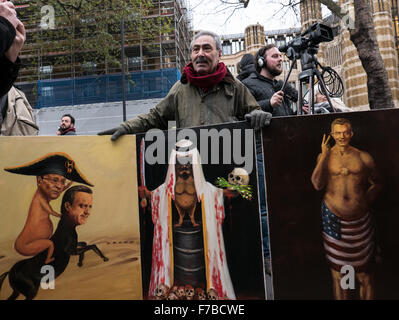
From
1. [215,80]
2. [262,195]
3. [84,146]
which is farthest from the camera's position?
[215,80]

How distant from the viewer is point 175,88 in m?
2.53

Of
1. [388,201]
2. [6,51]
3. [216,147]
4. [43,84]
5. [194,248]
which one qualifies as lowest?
[194,248]

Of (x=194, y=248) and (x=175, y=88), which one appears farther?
(x=175, y=88)

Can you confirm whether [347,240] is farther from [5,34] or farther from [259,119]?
[5,34]

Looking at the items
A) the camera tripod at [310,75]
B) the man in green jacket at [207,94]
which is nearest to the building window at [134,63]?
the camera tripod at [310,75]

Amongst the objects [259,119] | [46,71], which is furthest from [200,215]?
[46,71]

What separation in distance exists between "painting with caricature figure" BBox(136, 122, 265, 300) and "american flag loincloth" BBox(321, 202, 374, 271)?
33 cm

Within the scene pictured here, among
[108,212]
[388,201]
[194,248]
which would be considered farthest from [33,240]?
[388,201]

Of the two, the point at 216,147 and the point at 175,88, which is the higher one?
the point at 175,88

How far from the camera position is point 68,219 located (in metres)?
2.03

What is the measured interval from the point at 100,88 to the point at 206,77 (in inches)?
872

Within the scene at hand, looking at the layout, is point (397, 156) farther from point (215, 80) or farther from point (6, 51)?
point (6, 51)

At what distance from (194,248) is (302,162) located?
735 mm

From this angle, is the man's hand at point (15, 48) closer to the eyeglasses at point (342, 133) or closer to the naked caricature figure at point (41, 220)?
the naked caricature figure at point (41, 220)
